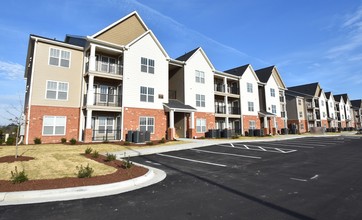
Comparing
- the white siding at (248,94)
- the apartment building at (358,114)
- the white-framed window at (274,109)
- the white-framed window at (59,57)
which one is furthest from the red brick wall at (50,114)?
the apartment building at (358,114)

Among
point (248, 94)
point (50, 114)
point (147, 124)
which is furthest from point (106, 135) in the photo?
point (248, 94)

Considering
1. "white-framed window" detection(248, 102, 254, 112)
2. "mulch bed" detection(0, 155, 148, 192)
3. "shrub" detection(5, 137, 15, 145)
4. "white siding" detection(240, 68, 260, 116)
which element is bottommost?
"mulch bed" detection(0, 155, 148, 192)

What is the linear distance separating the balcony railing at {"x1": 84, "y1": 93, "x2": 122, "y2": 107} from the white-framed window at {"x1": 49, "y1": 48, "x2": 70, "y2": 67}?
168 inches

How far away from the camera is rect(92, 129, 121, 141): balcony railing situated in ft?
69.4

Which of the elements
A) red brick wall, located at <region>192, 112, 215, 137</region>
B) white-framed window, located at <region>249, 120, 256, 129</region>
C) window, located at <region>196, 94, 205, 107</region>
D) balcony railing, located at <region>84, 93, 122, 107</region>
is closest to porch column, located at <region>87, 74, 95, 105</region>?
balcony railing, located at <region>84, 93, 122, 107</region>

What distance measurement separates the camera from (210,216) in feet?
14.9

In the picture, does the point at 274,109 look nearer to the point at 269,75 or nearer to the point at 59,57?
the point at 269,75

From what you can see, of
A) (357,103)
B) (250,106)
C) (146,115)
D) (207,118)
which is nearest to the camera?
(146,115)

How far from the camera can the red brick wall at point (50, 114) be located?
18188mm

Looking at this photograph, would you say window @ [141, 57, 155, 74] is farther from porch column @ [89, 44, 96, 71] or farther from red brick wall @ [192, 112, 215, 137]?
red brick wall @ [192, 112, 215, 137]

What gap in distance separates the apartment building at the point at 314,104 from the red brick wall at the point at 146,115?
39.4 m

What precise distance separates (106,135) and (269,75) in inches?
1320

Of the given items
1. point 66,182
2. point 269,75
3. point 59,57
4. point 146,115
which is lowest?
point 66,182

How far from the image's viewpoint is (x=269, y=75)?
1617 inches
